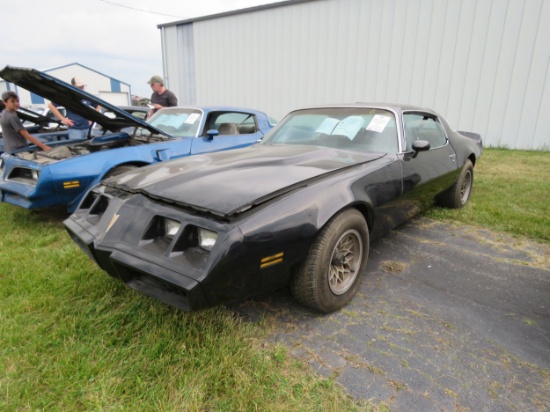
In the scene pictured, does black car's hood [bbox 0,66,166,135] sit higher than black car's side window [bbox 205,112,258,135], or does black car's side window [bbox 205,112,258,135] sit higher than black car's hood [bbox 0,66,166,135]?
black car's hood [bbox 0,66,166,135]

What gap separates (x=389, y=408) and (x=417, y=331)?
633mm

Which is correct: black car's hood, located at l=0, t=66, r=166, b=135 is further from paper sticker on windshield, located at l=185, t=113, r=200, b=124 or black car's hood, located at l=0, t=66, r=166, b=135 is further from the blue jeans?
the blue jeans

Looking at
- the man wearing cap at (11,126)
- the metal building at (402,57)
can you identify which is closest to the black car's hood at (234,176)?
the man wearing cap at (11,126)

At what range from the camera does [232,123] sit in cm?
519

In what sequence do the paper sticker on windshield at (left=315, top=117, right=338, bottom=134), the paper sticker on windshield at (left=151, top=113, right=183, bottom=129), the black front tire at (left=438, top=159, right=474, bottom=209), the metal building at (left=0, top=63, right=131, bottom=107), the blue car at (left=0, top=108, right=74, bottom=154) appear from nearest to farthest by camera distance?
the paper sticker on windshield at (left=315, top=117, right=338, bottom=134) < the black front tire at (left=438, top=159, right=474, bottom=209) < the paper sticker on windshield at (left=151, top=113, right=183, bottom=129) < the blue car at (left=0, top=108, right=74, bottom=154) < the metal building at (left=0, top=63, right=131, bottom=107)

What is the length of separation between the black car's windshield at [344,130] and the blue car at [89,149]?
1.35m

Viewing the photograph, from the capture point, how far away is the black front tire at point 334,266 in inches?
78.8

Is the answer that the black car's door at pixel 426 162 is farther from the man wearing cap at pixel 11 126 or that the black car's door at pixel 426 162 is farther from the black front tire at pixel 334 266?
the man wearing cap at pixel 11 126

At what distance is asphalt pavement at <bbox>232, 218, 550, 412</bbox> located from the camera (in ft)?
5.42

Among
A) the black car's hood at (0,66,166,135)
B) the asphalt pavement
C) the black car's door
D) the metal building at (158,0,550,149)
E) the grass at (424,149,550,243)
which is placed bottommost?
the asphalt pavement

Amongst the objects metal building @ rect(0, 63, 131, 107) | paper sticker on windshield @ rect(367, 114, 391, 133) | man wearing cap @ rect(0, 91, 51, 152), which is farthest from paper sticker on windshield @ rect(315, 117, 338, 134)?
metal building @ rect(0, 63, 131, 107)

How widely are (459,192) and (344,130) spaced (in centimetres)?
207

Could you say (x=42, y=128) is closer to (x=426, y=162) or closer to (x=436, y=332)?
(x=426, y=162)

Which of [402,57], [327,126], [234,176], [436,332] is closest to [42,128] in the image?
[327,126]
